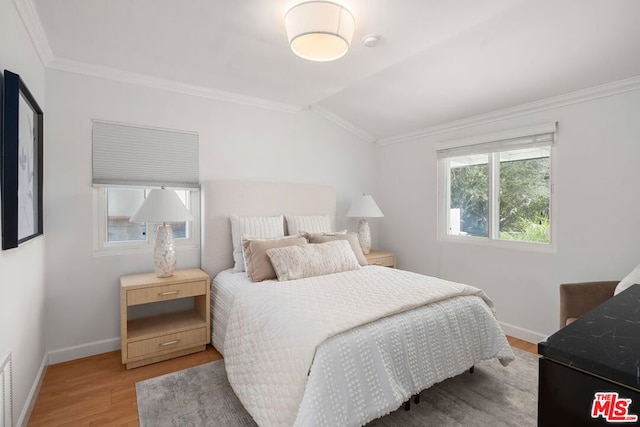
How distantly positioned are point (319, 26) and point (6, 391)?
8.04ft

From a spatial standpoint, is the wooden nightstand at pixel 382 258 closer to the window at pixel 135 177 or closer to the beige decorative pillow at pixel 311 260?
the beige decorative pillow at pixel 311 260

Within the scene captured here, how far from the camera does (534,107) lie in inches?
116

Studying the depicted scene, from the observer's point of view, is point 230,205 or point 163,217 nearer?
point 163,217

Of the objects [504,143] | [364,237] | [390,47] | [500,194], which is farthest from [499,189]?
[390,47]

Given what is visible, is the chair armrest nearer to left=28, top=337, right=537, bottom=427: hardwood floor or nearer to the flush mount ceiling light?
left=28, top=337, right=537, bottom=427: hardwood floor

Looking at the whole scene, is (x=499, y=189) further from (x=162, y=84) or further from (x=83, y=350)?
(x=83, y=350)

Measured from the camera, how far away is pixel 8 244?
5.03 feet

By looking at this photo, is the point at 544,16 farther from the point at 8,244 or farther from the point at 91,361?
the point at 91,361

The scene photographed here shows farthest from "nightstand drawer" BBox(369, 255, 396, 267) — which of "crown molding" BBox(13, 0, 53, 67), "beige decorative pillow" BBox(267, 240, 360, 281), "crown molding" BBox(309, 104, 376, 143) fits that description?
"crown molding" BBox(13, 0, 53, 67)

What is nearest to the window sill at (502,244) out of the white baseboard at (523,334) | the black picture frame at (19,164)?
the white baseboard at (523,334)

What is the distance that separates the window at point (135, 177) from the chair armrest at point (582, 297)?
3.15 metres

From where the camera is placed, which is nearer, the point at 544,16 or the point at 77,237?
the point at 544,16

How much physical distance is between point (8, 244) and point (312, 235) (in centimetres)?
220

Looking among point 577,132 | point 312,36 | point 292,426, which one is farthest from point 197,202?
point 577,132
